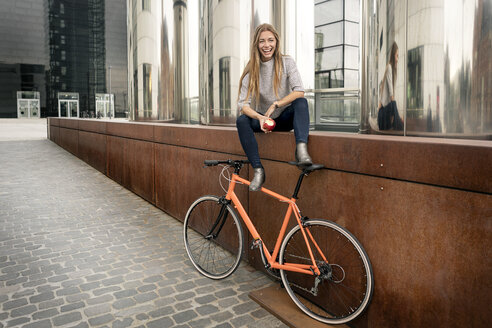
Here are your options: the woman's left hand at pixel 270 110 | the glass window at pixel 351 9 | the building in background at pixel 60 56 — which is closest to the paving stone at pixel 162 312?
the woman's left hand at pixel 270 110

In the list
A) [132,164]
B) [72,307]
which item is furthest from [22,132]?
[72,307]

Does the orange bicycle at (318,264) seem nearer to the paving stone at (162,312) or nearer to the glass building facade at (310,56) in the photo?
the paving stone at (162,312)

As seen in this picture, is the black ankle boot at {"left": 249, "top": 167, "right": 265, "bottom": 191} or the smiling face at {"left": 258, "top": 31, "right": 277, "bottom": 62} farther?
the smiling face at {"left": 258, "top": 31, "right": 277, "bottom": 62}

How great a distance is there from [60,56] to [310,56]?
7860cm

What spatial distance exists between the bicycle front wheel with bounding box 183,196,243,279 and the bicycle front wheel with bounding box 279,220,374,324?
699mm

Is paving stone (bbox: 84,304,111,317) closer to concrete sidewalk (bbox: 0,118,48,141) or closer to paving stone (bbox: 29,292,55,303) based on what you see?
paving stone (bbox: 29,292,55,303)

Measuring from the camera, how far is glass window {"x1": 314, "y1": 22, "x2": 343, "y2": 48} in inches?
823

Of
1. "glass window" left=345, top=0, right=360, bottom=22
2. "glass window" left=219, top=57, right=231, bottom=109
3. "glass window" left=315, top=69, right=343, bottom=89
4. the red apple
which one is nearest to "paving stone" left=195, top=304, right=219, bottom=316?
the red apple

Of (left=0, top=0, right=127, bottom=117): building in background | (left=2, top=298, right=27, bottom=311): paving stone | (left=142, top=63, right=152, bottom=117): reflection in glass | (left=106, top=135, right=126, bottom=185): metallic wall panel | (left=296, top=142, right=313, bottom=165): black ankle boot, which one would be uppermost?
(left=0, top=0, right=127, bottom=117): building in background

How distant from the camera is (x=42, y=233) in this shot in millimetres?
5945

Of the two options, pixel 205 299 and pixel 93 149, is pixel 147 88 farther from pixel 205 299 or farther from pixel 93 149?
pixel 205 299

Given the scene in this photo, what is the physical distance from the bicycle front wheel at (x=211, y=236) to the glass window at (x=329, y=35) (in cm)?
1810

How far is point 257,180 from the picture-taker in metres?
3.79

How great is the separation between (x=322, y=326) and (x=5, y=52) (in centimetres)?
8309
